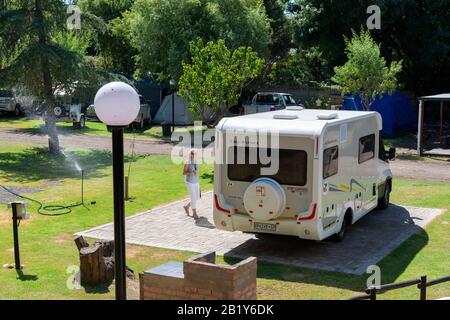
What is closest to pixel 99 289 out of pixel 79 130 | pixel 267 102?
pixel 79 130

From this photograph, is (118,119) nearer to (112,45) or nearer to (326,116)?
(326,116)

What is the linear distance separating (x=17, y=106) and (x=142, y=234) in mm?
27041

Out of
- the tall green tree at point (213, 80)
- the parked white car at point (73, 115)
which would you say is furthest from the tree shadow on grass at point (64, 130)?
the tall green tree at point (213, 80)

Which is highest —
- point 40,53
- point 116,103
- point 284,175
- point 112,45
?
point 112,45

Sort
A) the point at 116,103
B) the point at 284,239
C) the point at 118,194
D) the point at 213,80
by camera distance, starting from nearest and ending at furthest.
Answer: the point at 116,103, the point at 118,194, the point at 284,239, the point at 213,80

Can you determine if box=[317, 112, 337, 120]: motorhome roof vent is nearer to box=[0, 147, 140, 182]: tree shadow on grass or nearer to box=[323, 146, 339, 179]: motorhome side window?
box=[323, 146, 339, 179]: motorhome side window

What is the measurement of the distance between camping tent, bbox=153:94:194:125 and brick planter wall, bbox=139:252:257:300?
2780 cm

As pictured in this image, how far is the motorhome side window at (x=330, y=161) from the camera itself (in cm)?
1179

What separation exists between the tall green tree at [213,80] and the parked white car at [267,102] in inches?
456

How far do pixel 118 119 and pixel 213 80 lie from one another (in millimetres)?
14074

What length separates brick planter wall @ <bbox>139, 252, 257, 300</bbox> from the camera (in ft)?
24.4

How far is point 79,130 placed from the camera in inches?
1273

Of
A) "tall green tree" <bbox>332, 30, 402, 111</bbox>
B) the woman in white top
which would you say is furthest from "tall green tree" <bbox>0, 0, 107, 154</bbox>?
the woman in white top

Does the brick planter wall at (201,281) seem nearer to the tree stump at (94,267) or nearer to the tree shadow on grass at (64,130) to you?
the tree stump at (94,267)
